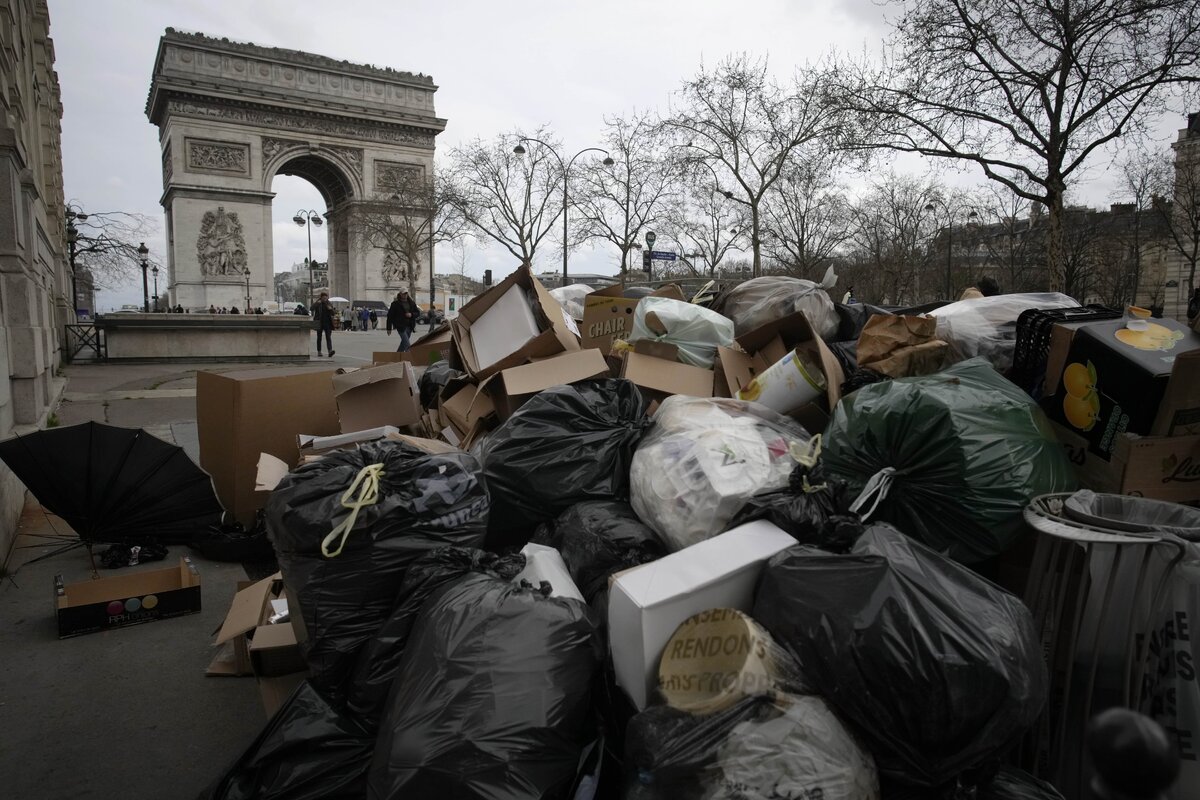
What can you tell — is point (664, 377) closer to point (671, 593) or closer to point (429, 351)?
point (671, 593)

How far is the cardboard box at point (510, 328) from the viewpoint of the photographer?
3.68 metres

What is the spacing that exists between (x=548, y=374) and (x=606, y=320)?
3.58 feet

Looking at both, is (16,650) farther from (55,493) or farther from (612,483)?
(612,483)

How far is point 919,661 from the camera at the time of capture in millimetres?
1345

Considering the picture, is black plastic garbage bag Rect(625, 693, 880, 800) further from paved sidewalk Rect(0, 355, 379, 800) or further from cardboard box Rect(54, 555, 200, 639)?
cardboard box Rect(54, 555, 200, 639)

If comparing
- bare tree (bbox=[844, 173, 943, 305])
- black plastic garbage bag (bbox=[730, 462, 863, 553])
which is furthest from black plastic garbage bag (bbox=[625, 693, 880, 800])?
bare tree (bbox=[844, 173, 943, 305])

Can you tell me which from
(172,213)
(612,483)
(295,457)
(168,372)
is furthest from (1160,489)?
(172,213)

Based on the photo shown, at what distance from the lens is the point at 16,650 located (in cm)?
284

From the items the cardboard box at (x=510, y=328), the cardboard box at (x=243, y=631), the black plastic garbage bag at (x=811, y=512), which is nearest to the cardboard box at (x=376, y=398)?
the cardboard box at (x=510, y=328)

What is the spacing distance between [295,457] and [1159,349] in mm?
3954

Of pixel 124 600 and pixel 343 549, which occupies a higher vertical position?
pixel 343 549

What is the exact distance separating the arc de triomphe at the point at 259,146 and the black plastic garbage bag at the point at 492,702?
37398 mm

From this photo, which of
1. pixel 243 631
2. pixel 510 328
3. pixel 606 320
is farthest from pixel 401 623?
pixel 606 320

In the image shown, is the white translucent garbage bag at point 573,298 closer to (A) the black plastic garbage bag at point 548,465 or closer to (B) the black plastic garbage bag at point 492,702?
(A) the black plastic garbage bag at point 548,465
